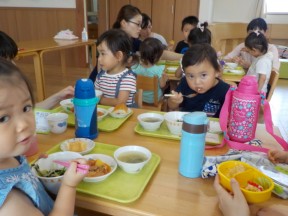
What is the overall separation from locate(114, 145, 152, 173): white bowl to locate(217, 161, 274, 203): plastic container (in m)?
0.24

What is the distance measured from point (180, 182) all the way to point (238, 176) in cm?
17

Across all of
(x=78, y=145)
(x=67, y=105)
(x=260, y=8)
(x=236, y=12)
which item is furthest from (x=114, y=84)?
(x=260, y=8)

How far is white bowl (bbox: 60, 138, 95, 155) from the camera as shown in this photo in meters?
0.96

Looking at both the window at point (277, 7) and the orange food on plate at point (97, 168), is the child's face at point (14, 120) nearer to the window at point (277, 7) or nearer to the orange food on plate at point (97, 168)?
the orange food on plate at point (97, 168)

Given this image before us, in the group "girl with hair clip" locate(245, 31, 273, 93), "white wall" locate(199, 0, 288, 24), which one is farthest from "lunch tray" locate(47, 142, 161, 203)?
"white wall" locate(199, 0, 288, 24)

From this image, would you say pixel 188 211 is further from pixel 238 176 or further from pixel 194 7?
pixel 194 7

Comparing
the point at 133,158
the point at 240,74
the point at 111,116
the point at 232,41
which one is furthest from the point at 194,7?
the point at 133,158

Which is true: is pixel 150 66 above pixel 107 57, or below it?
below

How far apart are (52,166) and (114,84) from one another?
3.35ft

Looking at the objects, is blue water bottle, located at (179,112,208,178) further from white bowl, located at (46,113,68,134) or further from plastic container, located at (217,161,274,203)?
white bowl, located at (46,113,68,134)

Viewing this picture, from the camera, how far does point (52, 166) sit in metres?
0.87

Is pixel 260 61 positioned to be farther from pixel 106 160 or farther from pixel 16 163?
pixel 16 163

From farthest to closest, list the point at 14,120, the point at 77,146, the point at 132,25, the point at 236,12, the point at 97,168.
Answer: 1. the point at 236,12
2. the point at 132,25
3. the point at 77,146
4. the point at 97,168
5. the point at 14,120

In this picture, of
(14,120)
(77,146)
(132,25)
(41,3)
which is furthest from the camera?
(41,3)
